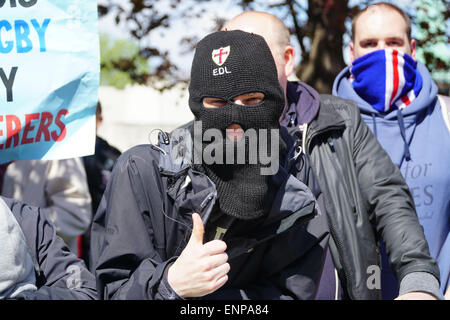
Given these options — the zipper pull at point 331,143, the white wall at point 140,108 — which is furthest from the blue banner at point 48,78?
the white wall at point 140,108

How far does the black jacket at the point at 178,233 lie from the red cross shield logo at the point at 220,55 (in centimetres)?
30

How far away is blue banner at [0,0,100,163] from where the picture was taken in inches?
101

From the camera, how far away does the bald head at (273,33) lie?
282cm

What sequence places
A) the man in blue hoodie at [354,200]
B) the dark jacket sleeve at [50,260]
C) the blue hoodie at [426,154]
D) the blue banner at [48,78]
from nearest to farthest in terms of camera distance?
the dark jacket sleeve at [50,260] → the man in blue hoodie at [354,200] → the blue banner at [48,78] → the blue hoodie at [426,154]

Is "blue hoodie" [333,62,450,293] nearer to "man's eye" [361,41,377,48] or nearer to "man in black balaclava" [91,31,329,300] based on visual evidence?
"man's eye" [361,41,377,48]

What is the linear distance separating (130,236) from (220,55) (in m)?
0.73

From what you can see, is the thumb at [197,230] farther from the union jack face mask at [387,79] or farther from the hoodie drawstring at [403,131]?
the union jack face mask at [387,79]

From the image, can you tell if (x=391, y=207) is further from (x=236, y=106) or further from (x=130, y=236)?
(x=130, y=236)

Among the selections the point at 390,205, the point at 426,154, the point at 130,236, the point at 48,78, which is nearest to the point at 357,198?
the point at 390,205

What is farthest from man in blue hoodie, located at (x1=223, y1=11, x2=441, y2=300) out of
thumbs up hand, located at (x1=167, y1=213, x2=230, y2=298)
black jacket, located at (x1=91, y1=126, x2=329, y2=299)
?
thumbs up hand, located at (x1=167, y1=213, x2=230, y2=298)

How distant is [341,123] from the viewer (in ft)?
8.91

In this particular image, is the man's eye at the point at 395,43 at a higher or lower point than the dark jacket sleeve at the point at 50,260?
higher

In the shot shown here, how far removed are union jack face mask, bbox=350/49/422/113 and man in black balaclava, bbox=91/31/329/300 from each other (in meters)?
1.18

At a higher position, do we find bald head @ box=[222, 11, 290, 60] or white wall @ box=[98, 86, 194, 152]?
bald head @ box=[222, 11, 290, 60]
